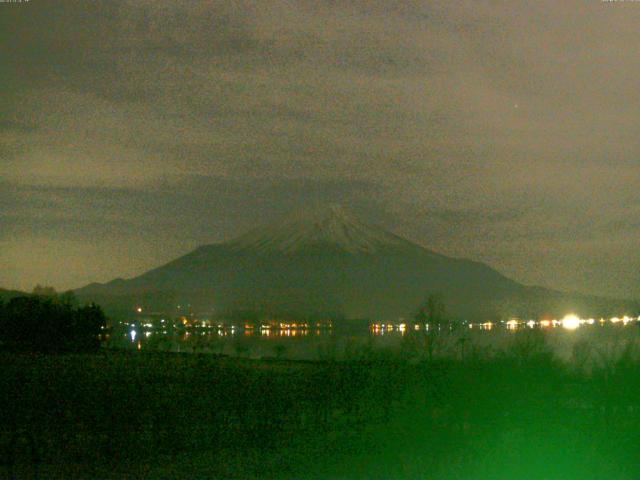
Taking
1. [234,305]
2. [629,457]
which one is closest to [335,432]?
[629,457]

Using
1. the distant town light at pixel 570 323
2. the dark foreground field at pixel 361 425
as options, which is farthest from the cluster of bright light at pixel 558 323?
the dark foreground field at pixel 361 425

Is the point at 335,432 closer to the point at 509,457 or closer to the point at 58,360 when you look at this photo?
the point at 509,457

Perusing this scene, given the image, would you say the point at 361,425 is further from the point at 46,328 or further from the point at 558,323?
the point at 558,323

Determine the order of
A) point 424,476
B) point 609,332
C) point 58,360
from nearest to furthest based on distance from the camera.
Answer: point 424,476
point 609,332
point 58,360

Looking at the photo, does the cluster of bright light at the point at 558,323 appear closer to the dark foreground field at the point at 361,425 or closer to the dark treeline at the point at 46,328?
the dark foreground field at the point at 361,425

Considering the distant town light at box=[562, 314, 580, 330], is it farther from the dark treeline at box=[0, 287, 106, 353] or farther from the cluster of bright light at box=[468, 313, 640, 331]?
the dark treeline at box=[0, 287, 106, 353]

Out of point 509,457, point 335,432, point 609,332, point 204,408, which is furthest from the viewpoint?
point 609,332

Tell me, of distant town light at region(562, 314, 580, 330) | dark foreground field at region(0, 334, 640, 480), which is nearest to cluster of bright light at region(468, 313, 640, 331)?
distant town light at region(562, 314, 580, 330)

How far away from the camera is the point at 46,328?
4131 cm

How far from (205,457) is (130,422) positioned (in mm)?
2219

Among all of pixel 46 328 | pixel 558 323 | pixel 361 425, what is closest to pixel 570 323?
pixel 558 323

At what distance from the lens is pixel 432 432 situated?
598 inches

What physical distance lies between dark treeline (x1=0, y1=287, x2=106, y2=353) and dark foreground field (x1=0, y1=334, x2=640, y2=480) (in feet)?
71.7

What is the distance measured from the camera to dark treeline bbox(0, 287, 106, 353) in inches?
1614
